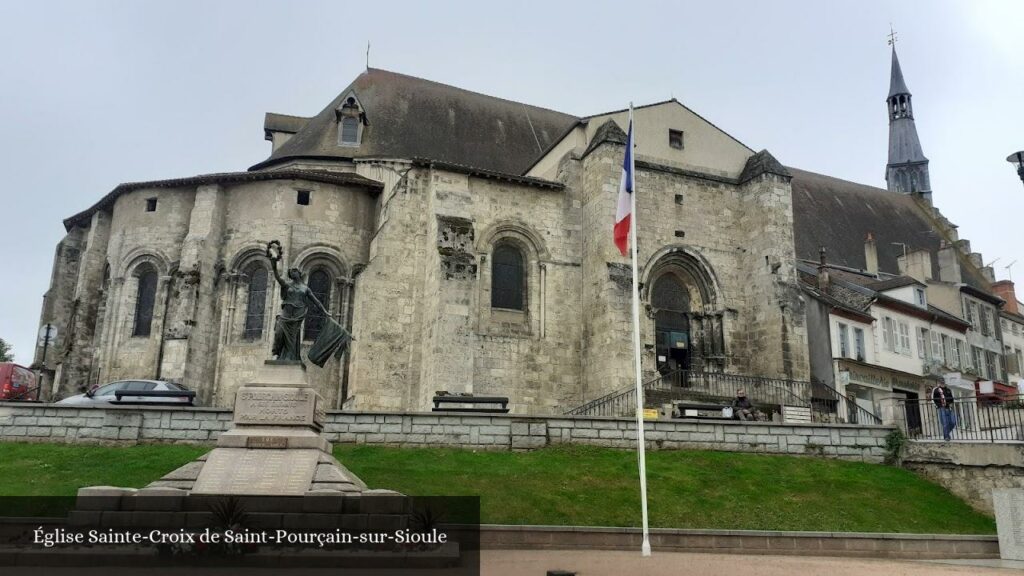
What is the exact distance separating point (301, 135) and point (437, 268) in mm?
10837

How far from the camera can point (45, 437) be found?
17.8 metres

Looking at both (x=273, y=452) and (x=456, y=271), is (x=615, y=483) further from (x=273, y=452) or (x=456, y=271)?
(x=456, y=271)

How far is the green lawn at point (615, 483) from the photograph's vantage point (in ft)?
48.1

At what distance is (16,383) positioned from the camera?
2606 centimetres

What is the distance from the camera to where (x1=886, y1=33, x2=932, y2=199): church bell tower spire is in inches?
2437

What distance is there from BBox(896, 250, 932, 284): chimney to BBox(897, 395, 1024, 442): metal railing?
59.2 ft

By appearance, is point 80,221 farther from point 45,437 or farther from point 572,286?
point 572,286

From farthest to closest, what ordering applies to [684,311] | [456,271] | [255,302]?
[684,311] < [255,302] < [456,271]

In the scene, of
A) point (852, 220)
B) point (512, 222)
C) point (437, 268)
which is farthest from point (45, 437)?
point (852, 220)

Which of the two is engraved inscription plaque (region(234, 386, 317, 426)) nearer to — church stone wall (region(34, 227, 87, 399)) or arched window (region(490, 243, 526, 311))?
arched window (region(490, 243, 526, 311))

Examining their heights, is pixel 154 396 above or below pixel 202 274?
below

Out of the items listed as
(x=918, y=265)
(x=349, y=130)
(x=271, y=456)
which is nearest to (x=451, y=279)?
(x=349, y=130)

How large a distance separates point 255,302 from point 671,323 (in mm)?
13682

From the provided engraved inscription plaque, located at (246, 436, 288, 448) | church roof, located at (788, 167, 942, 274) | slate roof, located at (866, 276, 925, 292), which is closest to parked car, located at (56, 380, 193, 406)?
engraved inscription plaque, located at (246, 436, 288, 448)
